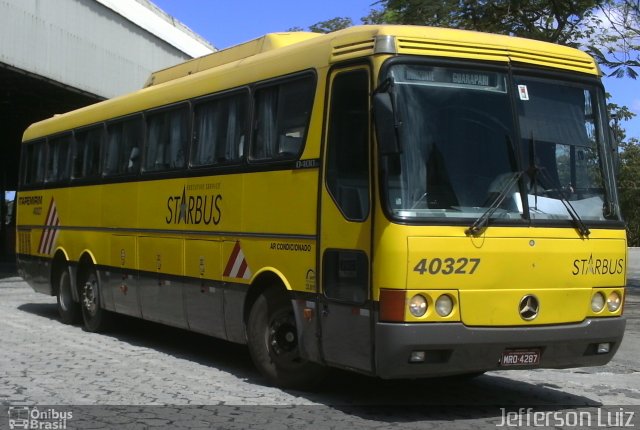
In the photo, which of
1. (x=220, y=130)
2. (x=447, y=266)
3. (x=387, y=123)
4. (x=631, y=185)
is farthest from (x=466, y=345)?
(x=631, y=185)

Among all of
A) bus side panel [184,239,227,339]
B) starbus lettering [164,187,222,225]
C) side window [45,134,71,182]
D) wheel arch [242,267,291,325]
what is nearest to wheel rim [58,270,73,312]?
side window [45,134,71,182]

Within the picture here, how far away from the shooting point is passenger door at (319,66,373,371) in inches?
275

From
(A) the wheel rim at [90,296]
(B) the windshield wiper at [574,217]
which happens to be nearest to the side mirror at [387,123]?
(B) the windshield wiper at [574,217]

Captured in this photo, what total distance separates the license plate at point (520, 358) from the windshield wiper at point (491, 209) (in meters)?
1.05

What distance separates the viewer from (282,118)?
8.38 m

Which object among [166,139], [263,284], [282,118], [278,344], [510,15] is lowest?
[278,344]

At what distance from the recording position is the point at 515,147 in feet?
23.5

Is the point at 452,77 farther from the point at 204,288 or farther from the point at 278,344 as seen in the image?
the point at 204,288

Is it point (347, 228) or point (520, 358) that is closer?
point (520, 358)

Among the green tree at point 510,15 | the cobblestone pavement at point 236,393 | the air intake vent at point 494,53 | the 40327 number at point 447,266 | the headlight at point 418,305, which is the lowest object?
the cobblestone pavement at point 236,393

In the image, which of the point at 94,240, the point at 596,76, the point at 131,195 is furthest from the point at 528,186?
the point at 94,240

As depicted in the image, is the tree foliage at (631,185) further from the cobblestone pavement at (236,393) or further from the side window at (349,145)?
the side window at (349,145)

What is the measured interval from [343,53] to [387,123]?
3.65 ft

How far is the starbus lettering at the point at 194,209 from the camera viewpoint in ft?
30.7
